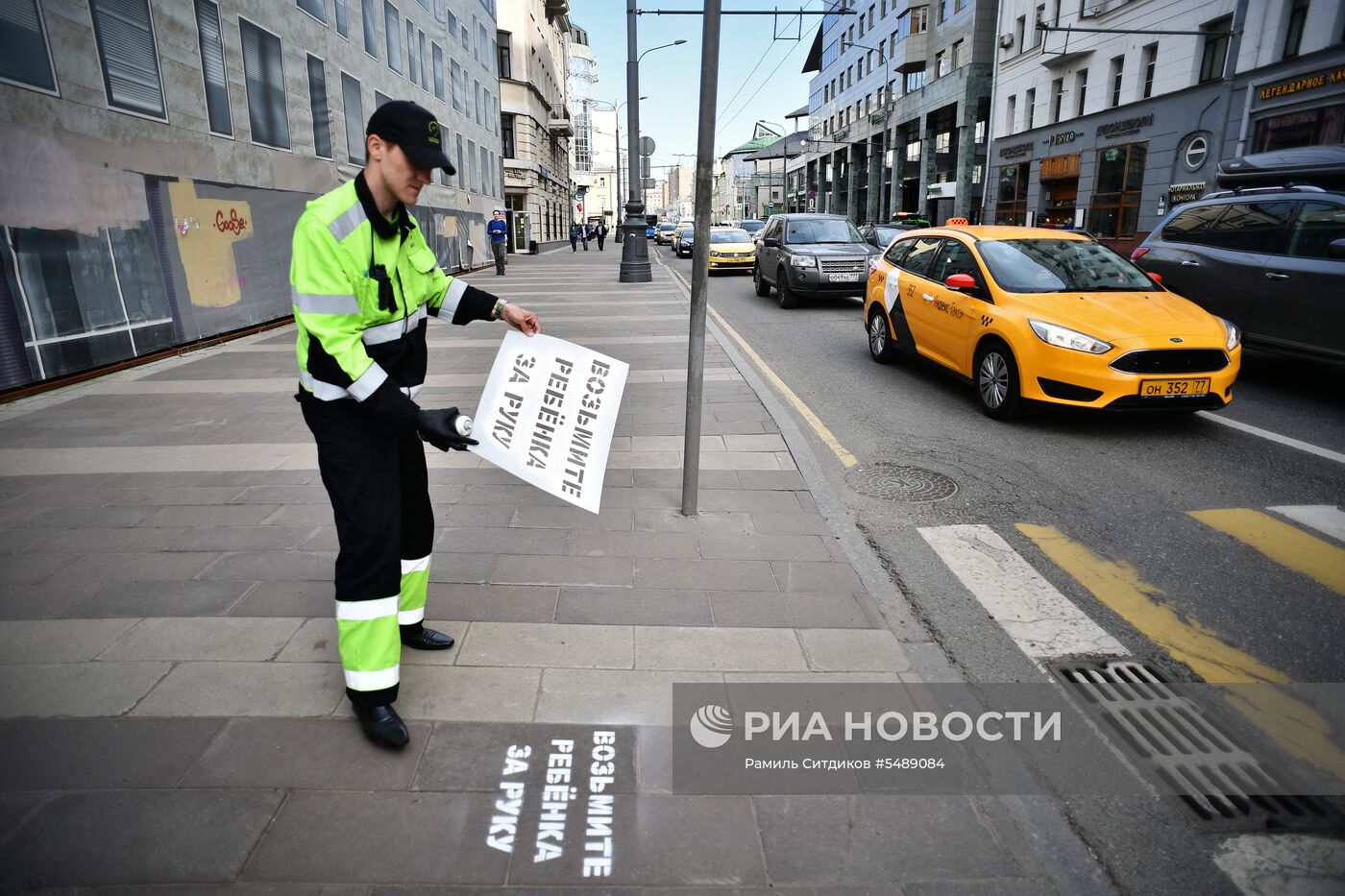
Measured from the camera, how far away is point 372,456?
266 cm

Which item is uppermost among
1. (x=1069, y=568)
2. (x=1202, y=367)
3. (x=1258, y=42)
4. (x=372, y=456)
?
(x=1258, y=42)

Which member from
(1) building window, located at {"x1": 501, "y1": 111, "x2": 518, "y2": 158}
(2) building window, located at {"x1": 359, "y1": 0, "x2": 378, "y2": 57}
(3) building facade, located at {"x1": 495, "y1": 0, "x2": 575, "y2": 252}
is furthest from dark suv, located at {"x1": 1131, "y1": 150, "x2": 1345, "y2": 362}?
(1) building window, located at {"x1": 501, "y1": 111, "x2": 518, "y2": 158}

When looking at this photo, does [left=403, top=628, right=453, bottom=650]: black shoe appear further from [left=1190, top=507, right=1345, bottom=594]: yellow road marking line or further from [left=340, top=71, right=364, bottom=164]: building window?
[left=340, top=71, right=364, bottom=164]: building window

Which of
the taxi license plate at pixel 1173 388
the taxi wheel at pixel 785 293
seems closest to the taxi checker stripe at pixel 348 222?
the taxi license plate at pixel 1173 388

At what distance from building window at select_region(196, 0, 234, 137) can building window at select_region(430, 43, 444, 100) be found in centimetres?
1466

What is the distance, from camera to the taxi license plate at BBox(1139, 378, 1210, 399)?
6.20m

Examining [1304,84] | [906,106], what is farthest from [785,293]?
[906,106]

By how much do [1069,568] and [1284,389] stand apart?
583cm

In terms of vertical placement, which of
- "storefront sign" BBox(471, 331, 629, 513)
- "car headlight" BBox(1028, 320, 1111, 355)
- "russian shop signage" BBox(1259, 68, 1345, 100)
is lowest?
"car headlight" BBox(1028, 320, 1111, 355)

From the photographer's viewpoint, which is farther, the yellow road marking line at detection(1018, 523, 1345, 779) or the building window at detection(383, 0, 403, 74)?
the building window at detection(383, 0, 403, 74)

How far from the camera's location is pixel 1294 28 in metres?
20.6

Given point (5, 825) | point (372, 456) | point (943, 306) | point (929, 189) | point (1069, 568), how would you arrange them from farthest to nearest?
1. point (929, 189)
2. point (943, 306)
3. point (1069, 568)
4. point (372, 456)
5. point (5, 825)

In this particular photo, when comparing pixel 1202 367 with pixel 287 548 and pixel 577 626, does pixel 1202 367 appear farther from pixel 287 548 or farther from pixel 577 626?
pixel 287 548

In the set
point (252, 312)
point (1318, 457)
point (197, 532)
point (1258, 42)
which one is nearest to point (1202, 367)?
point (1318, 457)
